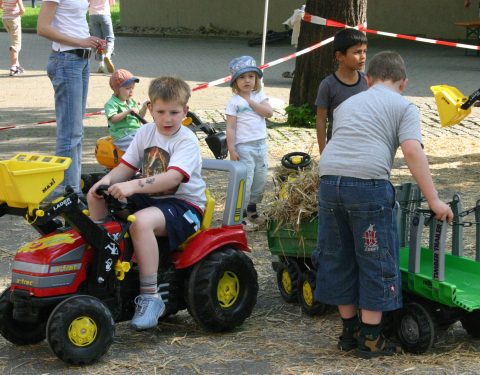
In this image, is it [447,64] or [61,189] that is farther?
[447,64]

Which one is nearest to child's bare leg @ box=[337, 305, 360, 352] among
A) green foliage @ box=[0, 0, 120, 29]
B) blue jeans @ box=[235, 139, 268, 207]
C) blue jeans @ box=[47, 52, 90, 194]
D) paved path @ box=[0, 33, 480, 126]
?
blue jeans @ box=[235, 139, 268, 207]

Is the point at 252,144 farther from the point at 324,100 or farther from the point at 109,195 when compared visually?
the point at 109,195

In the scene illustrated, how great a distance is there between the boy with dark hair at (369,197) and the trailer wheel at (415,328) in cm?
10

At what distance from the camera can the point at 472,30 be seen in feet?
70.1

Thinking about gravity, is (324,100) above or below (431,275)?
above

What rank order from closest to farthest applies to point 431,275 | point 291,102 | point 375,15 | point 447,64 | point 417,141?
point 417,141
point 431,275
point 291,102
point 447,64
point 375,15

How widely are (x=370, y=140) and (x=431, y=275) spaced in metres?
0.82

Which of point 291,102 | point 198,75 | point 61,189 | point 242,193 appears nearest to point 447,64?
point 198,75

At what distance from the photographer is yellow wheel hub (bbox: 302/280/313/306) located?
18.4ft

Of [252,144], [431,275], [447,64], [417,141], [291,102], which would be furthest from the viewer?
[447,64]

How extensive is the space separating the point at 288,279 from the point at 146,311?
46.9 inches

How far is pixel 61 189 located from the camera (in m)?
8.38

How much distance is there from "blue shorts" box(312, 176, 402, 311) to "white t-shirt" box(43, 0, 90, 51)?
145 inches

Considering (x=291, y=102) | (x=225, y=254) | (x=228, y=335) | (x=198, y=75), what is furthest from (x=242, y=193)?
Result: (x=198, y=75)
